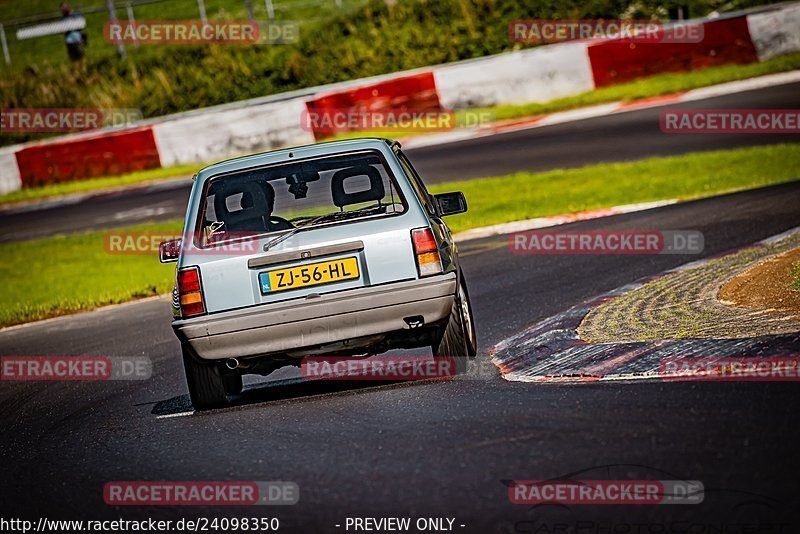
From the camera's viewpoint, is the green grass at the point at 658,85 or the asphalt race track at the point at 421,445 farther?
the green grass at the point at 658,85

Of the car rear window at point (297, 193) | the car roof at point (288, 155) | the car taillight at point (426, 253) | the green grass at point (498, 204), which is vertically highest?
the car roof at point (288, 155)

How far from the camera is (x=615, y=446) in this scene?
16.3 ft

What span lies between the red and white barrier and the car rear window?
1632cm

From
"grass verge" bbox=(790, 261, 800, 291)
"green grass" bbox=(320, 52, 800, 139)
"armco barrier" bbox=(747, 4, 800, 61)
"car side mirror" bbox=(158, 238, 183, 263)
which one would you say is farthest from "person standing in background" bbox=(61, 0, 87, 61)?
"grass verge" bbox=(790, 261, 800, 291)

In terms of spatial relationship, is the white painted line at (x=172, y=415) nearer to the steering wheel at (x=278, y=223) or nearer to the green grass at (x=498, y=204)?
the steering wheel at (x=278, y=223)

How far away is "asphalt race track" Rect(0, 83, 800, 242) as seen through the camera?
18219 mm

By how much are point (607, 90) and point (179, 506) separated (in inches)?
761

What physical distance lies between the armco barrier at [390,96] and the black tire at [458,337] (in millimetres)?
16640

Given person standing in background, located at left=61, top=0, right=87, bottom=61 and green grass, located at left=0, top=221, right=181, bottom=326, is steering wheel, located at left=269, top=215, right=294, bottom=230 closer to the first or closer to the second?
green grass, located at left=0, top=221, right=181, bottom=326

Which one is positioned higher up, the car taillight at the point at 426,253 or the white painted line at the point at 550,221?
the car taillight at the point at 426,253

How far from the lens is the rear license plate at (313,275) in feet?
22.5

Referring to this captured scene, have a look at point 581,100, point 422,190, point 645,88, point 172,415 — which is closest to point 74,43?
point 581,100

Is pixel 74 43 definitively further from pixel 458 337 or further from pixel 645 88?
pixel 458 337

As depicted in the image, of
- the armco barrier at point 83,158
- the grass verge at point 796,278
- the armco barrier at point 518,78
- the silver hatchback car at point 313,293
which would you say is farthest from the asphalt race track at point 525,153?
the silver hatchback car at point 313,293
